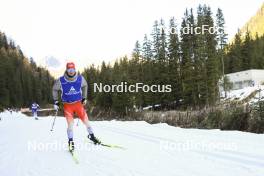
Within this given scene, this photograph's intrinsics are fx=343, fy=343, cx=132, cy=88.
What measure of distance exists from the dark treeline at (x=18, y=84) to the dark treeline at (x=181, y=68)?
52.9 m

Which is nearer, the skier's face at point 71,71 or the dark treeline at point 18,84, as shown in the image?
the skier's face at point 71,71

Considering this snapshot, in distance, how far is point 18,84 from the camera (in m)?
123

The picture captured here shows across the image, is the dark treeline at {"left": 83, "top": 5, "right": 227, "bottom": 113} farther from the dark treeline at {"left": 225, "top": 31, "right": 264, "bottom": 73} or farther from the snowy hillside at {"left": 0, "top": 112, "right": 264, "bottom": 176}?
the snowy hillside at {"left": 0, "top": 112, "right": 264, "bottom": 176}

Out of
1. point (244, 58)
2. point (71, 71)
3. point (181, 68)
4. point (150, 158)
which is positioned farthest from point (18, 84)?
point (150, 158)

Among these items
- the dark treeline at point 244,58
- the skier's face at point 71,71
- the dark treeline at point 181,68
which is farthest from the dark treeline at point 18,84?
Result: the skier's face at point 71,71

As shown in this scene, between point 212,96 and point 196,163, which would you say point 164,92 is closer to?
point 212,96

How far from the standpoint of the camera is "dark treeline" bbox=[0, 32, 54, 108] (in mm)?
108231

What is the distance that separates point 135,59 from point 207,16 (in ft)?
62.4

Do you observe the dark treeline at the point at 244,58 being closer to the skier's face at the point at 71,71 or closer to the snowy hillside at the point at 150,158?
the snowy hillside at the point at 150,158

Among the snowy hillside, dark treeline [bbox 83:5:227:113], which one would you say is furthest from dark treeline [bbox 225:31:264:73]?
the snowy hillside

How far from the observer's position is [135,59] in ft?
234

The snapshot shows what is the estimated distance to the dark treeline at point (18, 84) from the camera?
108 metres

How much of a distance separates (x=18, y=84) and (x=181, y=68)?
86.7m

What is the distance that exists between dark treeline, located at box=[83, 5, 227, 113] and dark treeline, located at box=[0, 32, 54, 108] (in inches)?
2082
